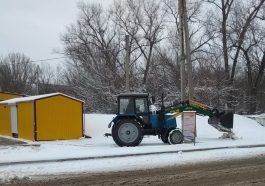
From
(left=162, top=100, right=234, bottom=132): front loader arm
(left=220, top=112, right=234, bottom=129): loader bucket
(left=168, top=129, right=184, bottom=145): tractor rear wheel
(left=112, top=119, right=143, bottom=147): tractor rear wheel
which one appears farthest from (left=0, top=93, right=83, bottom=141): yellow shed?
(left=220, top=112, right=234, bottom=129): loader bucket

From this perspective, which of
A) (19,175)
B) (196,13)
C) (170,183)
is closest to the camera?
(170,183)

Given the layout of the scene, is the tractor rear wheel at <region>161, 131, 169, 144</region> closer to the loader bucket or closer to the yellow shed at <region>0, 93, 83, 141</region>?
the loader bucket

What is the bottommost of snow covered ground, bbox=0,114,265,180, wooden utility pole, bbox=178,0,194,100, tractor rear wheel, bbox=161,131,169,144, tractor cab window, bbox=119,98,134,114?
snow covered ground, bbox=0,114,265,180

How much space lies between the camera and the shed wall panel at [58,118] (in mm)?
24625

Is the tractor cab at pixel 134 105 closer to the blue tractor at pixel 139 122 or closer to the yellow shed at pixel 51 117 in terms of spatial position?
the blue tractor at pixel 139 122

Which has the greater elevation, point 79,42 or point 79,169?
point 79,42

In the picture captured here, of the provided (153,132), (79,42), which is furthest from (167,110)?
(79,42)

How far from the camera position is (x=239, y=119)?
2927cm

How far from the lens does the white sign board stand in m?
19.9

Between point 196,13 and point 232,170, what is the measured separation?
1550 inches

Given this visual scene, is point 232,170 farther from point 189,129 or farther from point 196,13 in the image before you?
point 196,13

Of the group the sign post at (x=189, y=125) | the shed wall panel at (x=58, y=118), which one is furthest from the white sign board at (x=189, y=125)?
the shed wall panel at (x=58, y=118)

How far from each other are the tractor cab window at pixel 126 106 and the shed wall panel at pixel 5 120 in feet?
40.3

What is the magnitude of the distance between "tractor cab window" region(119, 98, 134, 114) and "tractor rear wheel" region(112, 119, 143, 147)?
40 centimetres
